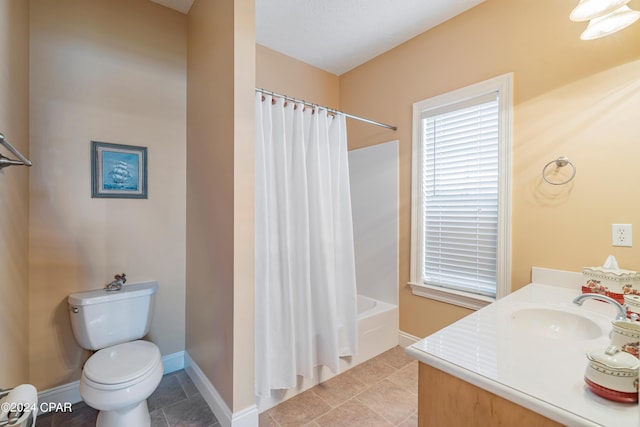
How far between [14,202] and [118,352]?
0.95m

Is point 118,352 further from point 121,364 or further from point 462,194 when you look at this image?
point 462,194

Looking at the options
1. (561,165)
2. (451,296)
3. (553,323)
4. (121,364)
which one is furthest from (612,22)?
(121,364)

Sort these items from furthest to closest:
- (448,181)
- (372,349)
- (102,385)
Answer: (372,349), (448,181), (102,385)

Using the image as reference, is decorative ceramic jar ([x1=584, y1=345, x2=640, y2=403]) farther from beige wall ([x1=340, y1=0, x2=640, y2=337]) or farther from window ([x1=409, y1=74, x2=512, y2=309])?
window ([x1=409, y1=74, x2=512, y2=309])

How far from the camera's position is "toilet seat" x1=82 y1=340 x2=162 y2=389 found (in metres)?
1.35

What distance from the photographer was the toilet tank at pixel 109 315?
1.62 metres

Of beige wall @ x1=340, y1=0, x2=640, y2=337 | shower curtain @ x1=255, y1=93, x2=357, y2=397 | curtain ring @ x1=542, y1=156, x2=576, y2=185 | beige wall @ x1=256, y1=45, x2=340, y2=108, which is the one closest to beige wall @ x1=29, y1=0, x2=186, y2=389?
beige wall @ x1=256, y1=45, x2=340, y2=108

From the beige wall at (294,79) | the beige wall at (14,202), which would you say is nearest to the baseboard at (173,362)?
the beige wall at (14,202)

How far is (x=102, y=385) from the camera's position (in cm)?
133

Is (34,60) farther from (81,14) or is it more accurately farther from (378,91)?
(378,91)

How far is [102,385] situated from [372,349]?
1804mm

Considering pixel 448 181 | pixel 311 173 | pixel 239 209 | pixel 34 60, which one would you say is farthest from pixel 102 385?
pixel 448 181

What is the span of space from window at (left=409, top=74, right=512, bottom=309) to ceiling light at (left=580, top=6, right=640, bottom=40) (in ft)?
1.59

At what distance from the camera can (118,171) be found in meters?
1.91
